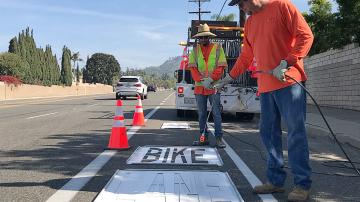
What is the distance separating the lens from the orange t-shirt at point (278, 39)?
16.2 feet

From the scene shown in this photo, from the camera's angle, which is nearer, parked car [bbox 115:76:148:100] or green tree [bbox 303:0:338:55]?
green tree [bbox 303:0:338:55]

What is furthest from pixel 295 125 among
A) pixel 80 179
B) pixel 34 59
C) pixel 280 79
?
pixel 34 59

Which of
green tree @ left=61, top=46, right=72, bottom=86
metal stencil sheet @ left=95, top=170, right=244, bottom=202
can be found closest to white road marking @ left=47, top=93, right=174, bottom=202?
metal stencil sheet @ left=95, top=170, right=244, bottom=202

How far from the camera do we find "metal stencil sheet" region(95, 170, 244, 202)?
4.95 metres

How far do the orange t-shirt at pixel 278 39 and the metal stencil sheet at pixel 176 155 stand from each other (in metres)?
2.21

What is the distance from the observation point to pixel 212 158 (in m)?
7.66

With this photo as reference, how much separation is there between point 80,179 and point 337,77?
18.4m

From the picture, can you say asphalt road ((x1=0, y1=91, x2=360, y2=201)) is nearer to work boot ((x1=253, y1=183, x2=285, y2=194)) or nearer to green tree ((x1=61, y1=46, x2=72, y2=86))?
work boot ((x1=253, y1=183, x2=285, y2=194))

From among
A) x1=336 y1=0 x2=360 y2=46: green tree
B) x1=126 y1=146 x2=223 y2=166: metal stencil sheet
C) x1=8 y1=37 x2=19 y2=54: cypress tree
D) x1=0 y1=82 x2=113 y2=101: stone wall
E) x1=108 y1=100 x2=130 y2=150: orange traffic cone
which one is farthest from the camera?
x1=8 y1=37 x2=19 y2=54: cypress tree

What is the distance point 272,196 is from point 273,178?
0.22 meters

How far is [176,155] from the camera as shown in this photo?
7883 millimetres

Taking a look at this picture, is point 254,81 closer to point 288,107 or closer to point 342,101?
point 342,101

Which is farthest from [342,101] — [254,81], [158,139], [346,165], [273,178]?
[273,178]

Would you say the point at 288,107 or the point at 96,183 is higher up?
the point at 288,107
